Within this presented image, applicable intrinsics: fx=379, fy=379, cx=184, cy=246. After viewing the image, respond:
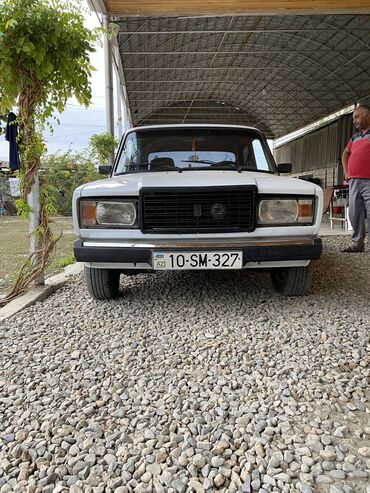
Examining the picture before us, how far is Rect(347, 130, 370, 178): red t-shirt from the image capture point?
4754 millimetres

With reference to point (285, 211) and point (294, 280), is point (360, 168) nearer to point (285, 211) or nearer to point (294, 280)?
point (294, 280)

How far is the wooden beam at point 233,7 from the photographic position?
24.7 ft

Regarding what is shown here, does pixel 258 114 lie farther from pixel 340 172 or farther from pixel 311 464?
pixel 311 464

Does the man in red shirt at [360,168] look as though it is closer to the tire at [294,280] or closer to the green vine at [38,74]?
the tire at [294,280]

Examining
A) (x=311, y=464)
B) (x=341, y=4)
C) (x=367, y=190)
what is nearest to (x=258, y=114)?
(x=341, y=4)

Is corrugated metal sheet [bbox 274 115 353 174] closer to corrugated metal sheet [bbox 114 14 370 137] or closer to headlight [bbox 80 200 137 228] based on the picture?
corrugated metal sheet [bbox 114 14 370 137]

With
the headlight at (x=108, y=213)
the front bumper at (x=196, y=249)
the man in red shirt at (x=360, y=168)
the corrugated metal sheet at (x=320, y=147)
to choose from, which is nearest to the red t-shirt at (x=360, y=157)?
the man in red shirt at (x=360, y=168)

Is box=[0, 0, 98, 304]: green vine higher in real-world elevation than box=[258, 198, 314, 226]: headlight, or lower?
higher

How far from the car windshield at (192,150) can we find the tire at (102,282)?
1013mm

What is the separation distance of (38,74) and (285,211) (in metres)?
2.38

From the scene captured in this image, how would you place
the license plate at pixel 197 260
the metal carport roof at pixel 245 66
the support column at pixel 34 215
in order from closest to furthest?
the license plate at pixel 197 260, the support column at pixel 34 215, the metal carport roof at pixel 245 66

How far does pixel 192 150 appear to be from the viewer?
3.76 metres

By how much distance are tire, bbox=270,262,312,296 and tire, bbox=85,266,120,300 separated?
146 centimetres

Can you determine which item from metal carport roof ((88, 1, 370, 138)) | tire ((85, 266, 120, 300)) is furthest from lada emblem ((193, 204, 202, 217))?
metal carport roof ((88, 1, 370, 138))
